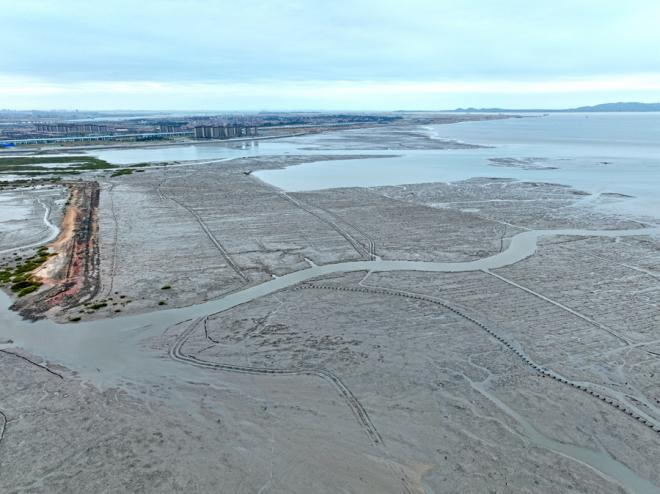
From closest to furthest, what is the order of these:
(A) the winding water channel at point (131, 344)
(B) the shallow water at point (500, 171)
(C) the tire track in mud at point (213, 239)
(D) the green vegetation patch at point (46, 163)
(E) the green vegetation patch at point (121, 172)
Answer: (A) the winding water channel at point (131, 344) < (C) the tire track in mud at point (213, 239) < (B) the shallow water at point (500, 171) < (E) the green vegetation patch at point (121, 172) < (D) the green vegetation patch at point (46, 163)

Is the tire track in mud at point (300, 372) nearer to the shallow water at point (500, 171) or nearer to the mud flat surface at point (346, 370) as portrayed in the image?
the mud flat surface at point (346, 370)

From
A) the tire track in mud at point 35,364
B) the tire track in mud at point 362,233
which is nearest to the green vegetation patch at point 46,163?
the tire track in mud at point 362,233

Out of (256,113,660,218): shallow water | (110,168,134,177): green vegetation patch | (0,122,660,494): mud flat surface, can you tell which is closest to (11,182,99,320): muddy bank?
(0,122,660,494): mud flat surface

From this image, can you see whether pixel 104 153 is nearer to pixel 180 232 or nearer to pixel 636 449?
pixel 180 232

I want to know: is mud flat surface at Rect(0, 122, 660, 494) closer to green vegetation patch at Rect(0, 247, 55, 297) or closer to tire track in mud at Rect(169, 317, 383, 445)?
tire track in mud at Rect(169, 317, 383, 445)

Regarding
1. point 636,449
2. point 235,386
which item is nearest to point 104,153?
point 235,386

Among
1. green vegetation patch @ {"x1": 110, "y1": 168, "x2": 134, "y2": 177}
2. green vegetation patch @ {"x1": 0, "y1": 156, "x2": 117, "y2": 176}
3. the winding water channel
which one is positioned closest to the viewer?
the winding water channel
